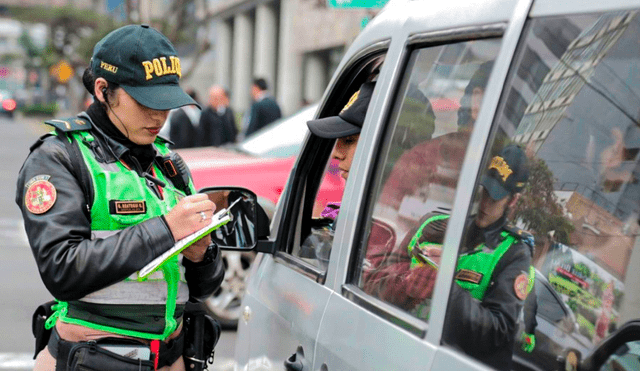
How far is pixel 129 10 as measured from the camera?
20.7m

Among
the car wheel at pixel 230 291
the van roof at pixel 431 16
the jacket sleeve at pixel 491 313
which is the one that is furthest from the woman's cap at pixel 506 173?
the car wheel at pixel 230 291

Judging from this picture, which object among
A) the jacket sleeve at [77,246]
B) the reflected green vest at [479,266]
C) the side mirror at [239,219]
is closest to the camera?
the reflected green vest at [479,266]

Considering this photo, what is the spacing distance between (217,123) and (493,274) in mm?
11462

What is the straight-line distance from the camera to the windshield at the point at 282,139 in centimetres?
752

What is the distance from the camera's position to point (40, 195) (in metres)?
2.35

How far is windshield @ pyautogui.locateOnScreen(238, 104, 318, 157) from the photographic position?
7520 millimetres

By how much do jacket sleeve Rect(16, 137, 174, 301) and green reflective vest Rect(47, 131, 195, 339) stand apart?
68 mm

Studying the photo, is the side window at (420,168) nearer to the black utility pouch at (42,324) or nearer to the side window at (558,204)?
the side window at (558,204)

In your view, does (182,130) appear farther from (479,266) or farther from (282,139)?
(479,266)

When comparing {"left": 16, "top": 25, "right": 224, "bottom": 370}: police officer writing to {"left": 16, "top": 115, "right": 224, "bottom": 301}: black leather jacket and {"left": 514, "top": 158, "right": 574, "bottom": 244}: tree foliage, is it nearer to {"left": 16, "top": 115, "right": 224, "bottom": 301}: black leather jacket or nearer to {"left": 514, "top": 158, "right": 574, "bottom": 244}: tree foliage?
{"left": 16, "top": 115, "right": 224, "bottom": 301}: black leather jacket

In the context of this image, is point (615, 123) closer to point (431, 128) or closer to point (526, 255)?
point (526, 255)

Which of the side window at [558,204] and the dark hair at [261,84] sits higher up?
the dark hair at [261,84]

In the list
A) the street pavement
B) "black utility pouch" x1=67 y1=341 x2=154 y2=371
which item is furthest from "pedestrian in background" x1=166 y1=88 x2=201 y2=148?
"black utility pouch" x1=67 y1=341 x2=154 y2=371

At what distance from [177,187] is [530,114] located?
135 cm
